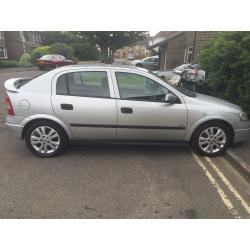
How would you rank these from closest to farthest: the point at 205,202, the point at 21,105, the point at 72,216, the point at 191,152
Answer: the point at 72,216 < the point at 205,202 < the point at 21,105 < the point at 191,152

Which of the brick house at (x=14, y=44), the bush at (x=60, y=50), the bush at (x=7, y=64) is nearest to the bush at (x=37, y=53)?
the bush at (x=60, y=50)

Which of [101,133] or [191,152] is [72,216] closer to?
[101,133]

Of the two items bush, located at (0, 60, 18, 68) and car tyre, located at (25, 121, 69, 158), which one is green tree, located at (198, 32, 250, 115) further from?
bush, located at (0, 60, 18, 68)

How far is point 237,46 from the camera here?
21.2ft

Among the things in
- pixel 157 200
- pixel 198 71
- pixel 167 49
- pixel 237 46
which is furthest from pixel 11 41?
pixel 157 200

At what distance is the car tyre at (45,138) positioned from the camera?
15.3 ft

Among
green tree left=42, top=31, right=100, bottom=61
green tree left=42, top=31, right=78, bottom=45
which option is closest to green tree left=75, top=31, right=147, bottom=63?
green tree left=42, top=31, right=100, bottom=61

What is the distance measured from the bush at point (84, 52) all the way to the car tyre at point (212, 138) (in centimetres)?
4034

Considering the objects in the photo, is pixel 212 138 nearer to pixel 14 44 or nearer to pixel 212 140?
pixel 212 140

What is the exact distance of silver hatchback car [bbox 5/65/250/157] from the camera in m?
4.59

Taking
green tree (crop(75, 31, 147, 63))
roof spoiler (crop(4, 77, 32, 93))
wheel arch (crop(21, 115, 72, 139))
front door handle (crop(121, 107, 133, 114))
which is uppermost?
green tree (crop(75, 31, 147, 63))

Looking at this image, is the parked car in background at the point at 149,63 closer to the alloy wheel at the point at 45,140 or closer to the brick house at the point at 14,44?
the brick house at the point at 14,44

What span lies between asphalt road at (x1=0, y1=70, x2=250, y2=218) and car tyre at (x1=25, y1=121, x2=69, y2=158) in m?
0.15

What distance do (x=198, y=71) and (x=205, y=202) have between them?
6370mm
